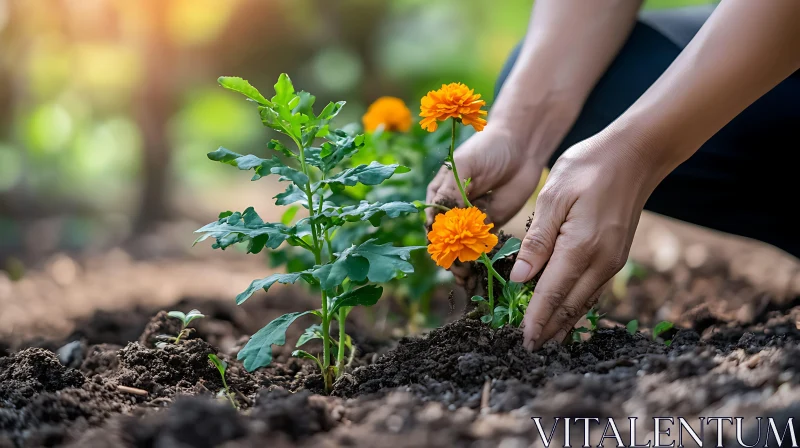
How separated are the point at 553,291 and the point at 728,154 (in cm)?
124

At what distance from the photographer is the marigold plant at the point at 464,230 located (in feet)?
4.51

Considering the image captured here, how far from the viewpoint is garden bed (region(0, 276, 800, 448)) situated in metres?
1.08

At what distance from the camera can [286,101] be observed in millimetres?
1483

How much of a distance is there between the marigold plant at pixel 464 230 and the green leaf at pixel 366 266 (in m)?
0.06

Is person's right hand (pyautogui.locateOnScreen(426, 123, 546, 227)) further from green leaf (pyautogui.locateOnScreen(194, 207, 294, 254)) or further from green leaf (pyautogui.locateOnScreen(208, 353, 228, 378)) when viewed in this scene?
green leaf (pyautogui.locateOnScreen(208, 353, 228, 378))

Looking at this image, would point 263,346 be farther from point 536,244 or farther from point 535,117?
point 535,117

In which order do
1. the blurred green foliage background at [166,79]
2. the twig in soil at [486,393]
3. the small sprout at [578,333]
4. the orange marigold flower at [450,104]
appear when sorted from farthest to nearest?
the blurred green foliage background at [166,79] → the small sprout at [578,333] → the orange marigold flower at [450,104] → the twig in soil at [486,393]

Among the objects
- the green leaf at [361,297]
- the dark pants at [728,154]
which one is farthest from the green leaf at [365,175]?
the dark pants at [728,154]

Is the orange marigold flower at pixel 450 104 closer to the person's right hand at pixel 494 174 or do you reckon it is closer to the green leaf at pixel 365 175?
the green leaf at pixel 365 175

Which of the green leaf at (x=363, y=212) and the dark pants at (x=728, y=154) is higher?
the dark pants at (x=728, y=154)

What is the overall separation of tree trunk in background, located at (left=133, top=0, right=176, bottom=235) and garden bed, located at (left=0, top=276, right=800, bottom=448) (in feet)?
9.08

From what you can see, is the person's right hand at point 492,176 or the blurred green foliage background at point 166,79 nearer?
the person's right hand at point 492,176

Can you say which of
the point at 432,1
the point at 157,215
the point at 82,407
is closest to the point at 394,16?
the point at 432,1

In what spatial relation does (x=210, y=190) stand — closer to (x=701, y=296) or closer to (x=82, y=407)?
(x=701, y=296)
